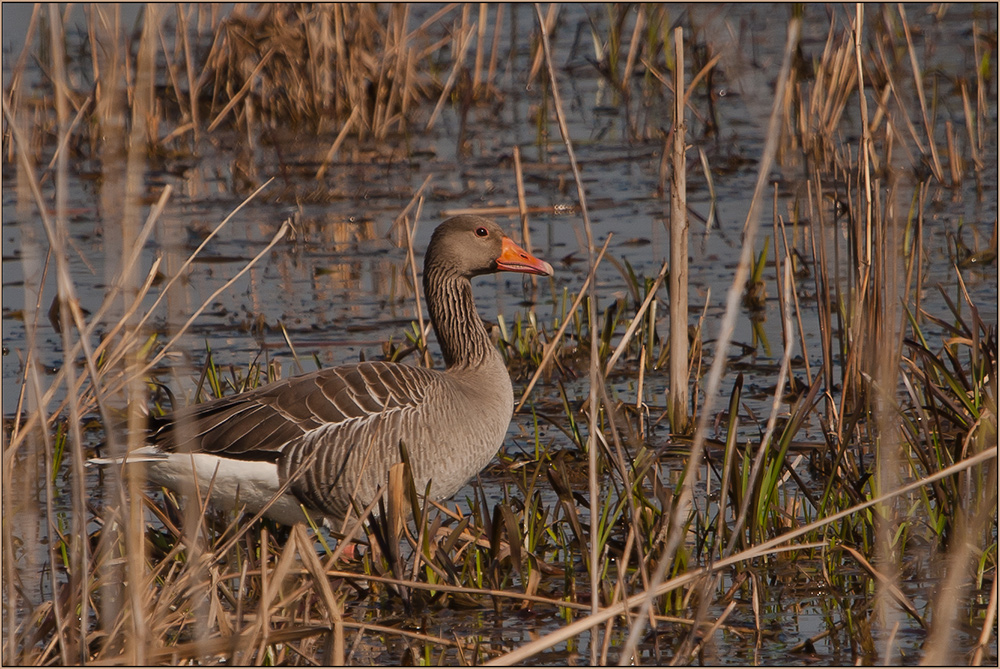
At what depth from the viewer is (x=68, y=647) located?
3.38m

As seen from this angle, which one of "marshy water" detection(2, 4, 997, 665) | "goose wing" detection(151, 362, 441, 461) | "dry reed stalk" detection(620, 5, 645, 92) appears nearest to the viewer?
"marshy water" detection(2, 4, 997, 665)

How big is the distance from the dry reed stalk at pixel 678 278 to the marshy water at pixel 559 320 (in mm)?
190

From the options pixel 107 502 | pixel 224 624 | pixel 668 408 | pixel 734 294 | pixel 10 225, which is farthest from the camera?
pixel 10 225

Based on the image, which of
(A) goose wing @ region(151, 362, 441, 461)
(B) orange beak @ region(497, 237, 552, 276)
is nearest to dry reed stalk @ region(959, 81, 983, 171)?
(B) orange beak @ region(497, 237, 552, 276)

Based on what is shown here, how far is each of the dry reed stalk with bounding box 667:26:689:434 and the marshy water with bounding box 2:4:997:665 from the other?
190mm

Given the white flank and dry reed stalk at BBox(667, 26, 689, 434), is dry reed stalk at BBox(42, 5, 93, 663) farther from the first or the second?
dry reed stalk at BBox(667, 26, 689, 434)

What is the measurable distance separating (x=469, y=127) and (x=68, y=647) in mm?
9895

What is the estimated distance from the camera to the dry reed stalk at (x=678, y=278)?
5691 millimetres

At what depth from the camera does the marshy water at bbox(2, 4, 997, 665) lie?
3.75 meters

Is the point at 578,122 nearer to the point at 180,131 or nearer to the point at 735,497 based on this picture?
the point at 180,131

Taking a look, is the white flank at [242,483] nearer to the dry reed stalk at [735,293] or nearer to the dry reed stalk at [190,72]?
the dry reed stalk at [735,293]

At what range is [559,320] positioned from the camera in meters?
7.67

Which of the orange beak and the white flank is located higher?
the orange beak

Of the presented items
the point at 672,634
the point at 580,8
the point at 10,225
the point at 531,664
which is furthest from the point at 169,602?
the point at 580,8
